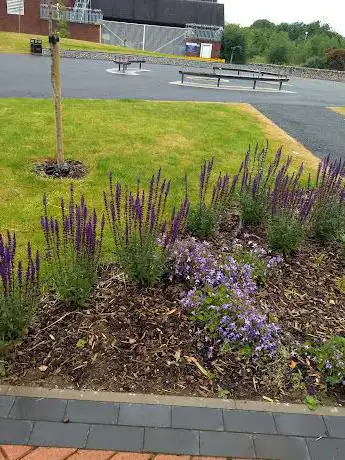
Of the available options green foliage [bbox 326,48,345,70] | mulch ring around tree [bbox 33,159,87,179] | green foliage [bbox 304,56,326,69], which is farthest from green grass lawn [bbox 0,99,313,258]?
green foliage [bbox 304,56,326,69]

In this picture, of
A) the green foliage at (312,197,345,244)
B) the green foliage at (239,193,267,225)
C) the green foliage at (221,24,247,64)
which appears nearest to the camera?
the green foliage at (312,197,345,244)

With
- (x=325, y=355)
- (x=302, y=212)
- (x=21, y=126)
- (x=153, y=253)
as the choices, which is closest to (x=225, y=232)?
(x=302, y=212)

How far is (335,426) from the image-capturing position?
2570 mm

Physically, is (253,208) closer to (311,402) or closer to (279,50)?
(311,402)

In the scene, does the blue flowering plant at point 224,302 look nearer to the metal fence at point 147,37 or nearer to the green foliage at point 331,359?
the green foliage at point 331,359

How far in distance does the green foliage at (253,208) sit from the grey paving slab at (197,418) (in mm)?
2593

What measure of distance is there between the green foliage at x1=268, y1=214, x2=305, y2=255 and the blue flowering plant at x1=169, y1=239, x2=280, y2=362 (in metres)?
0.62

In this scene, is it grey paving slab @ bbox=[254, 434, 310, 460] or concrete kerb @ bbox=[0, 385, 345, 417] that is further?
concrete kerb @ bbox=[0, 385, 345, 417]

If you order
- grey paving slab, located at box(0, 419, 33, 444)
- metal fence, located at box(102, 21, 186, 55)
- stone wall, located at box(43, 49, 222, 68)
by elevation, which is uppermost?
metal fence, located at box(102, 21, 186, 55)

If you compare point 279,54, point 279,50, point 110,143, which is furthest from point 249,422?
point 279,50

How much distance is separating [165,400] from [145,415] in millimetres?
164

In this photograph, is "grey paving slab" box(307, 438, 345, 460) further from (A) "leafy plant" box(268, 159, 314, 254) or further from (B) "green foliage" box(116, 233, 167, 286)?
(A) "leafy plant" box(268, 159, 314, 254)

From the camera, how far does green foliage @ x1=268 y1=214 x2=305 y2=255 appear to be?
166 inches

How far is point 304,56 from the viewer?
199 ft
